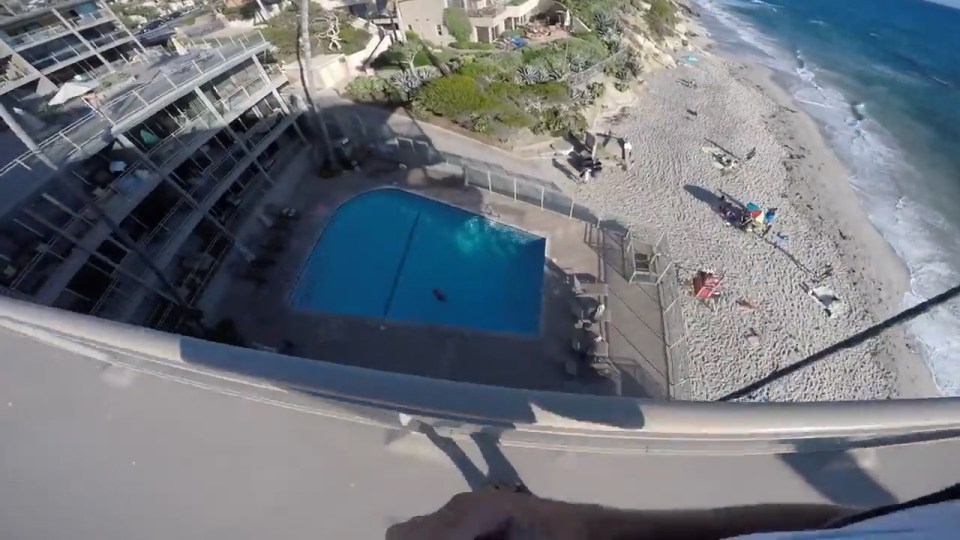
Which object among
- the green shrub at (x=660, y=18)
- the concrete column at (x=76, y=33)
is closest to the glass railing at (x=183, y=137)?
the concrete column at (x=76, y=33)

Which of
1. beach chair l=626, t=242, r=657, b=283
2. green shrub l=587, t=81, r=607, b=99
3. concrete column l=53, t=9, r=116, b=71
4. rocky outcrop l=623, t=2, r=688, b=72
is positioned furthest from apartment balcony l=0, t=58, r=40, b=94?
rocky outcrop l=623, t=2, r=688, b=72

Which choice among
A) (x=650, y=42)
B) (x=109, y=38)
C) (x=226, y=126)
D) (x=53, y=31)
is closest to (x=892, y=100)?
Answer: (x=650, y=42)

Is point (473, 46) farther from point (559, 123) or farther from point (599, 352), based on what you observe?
point (599, 352)

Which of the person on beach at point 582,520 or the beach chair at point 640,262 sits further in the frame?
the beach chair at point 640,262

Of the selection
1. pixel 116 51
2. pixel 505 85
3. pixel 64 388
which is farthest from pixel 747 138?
pixel 116 51

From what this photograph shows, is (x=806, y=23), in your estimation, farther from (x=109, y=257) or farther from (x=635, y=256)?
(x=109, y=257)

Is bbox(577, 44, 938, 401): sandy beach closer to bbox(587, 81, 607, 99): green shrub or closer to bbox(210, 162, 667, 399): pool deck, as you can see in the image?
bbox(587, 81, 607, 99): green shrub

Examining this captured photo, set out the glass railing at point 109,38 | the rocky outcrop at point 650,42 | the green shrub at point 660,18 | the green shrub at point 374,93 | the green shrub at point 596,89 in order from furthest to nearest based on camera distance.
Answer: the green shrub at point 660,18 < the rocky outcrop at point 650,42 < the green shrub at point 596,89 < the green shrub at point 374,93 < the glass railing at point 109,38

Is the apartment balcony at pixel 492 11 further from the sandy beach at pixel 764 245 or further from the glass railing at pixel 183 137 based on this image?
the glass railing at pixel 183 137
